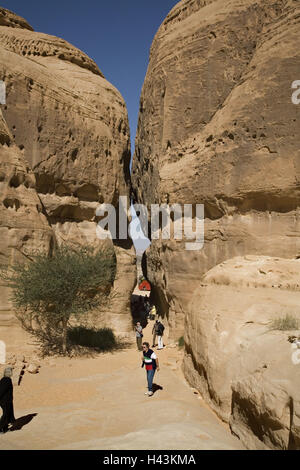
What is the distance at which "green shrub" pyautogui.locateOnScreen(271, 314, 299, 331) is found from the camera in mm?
6306

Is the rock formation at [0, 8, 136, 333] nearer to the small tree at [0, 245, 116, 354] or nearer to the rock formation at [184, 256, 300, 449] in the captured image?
the small tree at [0, 245, 116, 354]

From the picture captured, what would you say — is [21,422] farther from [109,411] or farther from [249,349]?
[249,349]

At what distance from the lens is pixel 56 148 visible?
1540cm

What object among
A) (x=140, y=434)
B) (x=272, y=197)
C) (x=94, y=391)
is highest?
(x=272, y=197)

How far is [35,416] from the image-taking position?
22.3 feet

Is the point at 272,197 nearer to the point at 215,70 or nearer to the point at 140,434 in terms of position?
the point at 215,70

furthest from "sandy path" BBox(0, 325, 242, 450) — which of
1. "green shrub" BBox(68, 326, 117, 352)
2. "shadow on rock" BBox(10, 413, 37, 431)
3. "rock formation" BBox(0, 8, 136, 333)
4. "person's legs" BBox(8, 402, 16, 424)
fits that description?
"rock formation" BBox(0, 8, 136, 333)

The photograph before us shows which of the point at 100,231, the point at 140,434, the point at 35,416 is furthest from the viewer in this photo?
the point at 100,231

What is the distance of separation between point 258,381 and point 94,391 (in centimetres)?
489

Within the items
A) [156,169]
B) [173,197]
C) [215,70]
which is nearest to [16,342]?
[173,197]

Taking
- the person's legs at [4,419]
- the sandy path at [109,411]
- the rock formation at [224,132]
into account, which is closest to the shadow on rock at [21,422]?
the sandy path at [109,411]

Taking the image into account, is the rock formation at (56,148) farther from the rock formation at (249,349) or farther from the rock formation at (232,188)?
the rock formation at (249,349)

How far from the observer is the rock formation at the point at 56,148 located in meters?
12.2

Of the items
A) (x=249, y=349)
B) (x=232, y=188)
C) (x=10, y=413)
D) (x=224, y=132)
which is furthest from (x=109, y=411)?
(x=224, y=132)
